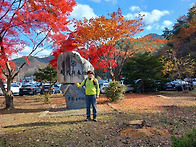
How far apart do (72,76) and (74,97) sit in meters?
1.03

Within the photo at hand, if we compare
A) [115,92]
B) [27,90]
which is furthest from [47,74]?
[115,92]

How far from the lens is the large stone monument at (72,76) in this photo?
7.66 m

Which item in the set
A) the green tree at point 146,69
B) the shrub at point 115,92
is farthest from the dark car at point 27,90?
the shrub at point 115,92

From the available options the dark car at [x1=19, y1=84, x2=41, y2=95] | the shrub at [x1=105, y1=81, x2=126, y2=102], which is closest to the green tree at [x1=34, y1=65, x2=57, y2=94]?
the dark car at [x1=19, y1=84, x2=41, y2=95]

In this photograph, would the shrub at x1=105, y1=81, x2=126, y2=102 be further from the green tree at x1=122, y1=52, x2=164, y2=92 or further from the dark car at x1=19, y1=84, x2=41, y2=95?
the dark car at x1=19, y1=84, x2=41, y2=95

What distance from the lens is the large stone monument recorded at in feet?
25.1

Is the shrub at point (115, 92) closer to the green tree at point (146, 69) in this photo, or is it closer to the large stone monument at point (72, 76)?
the large stone monument at point (72, 76)

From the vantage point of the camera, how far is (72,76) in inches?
306

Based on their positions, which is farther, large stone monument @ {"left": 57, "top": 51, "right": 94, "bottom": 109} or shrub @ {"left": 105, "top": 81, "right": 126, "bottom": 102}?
shrub @ {"left": 105, "top": 81, "right": 126, "bottom": 102}

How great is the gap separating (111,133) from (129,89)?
12.3 m

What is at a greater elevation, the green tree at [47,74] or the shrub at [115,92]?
the green tree at [47,74]

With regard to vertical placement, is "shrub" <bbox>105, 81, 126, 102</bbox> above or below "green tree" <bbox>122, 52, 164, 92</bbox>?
below

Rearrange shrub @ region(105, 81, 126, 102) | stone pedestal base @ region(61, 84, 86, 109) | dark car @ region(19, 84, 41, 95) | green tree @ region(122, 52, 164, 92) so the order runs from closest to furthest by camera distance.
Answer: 1. stone pedestal base @ region(61, 84, 86, 109)
2. shrub @ region(105, 81, 126, 102)
3. green tree @ region(122, 52, 164, 92)
4. dark car @ region(19, 84, 41, 95)

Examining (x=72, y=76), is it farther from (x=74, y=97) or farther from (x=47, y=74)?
(x=47, y=74)
